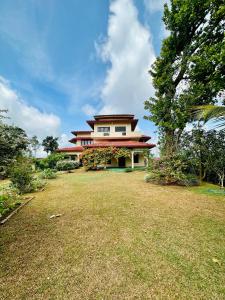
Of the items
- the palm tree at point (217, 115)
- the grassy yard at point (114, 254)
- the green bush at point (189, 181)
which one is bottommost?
the grassy yard at point (114, 254)

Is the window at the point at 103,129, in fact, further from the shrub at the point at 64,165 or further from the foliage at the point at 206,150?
the foliage at the point at 206,150

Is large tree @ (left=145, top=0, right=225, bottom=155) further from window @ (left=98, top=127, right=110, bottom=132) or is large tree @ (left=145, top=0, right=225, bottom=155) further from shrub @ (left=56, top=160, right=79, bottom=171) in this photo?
window @ (left=98, top=127, right=110, bottom=132)

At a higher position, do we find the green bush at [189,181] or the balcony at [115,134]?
the balcony at [115,134]

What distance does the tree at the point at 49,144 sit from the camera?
39759 millimetres

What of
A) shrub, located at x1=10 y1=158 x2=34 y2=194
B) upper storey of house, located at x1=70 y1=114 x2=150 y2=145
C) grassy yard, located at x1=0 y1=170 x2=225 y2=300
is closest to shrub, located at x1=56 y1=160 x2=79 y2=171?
upper storey of house, located at x1=70 y1=114 x2=150 y2=145

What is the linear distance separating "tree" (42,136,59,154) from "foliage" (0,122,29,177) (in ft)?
125

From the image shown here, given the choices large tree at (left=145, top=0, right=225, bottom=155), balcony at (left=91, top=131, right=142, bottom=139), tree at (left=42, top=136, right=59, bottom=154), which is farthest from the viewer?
tree at (left=42, top=136, right=59, bottom=154)

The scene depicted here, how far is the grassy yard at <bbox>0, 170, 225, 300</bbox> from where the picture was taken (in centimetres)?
211

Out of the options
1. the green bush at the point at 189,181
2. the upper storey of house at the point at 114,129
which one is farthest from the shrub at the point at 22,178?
the upper storey of house at the point at 114,129

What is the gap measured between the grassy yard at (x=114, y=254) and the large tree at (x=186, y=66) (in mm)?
6718

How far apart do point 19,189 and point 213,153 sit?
479 inches

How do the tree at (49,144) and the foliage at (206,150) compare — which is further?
the tree at (49,144)

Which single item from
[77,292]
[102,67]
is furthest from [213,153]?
[102,67]

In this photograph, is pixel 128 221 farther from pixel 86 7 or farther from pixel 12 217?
pixel 86 7
